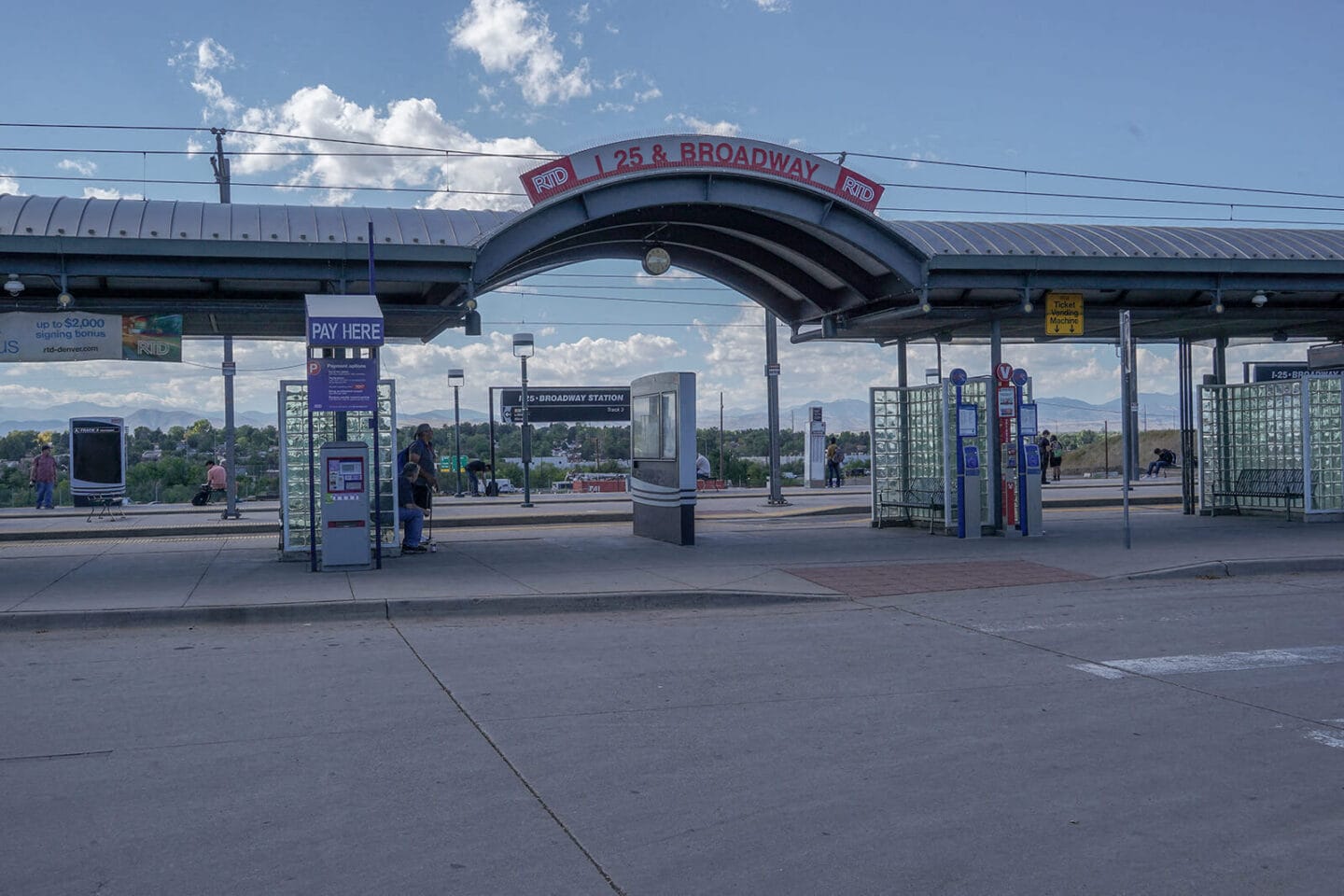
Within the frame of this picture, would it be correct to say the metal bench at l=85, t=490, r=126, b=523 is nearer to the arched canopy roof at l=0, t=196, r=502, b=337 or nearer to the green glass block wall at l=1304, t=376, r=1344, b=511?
the arched canopy roof at l=0, t=196, r=502, b=337

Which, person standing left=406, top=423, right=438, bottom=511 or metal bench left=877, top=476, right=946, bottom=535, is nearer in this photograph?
person standing left=406, top=423, right=438, bottom=511

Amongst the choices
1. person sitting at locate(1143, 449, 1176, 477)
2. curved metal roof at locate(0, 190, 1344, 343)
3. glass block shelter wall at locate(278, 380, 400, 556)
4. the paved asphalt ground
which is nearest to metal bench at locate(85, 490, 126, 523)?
curved metal roof at locate(0, 190, 1344, 343)

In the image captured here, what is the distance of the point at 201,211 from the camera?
48.7ft

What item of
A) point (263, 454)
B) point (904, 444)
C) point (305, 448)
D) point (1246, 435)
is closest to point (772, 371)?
point (904, 444)

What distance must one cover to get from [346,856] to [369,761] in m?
1.46

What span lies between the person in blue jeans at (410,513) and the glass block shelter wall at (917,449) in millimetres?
8263

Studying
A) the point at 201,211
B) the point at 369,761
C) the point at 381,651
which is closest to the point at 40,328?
the point at 201,211

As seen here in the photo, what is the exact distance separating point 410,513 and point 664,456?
4.03 meters

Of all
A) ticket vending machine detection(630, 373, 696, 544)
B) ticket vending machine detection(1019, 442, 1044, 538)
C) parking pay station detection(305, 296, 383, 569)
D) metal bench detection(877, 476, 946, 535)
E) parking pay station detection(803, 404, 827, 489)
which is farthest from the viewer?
parking pay station detection(803, 404, 827, 489)

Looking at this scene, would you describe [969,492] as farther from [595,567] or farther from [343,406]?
[343,406]

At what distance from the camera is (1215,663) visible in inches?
351

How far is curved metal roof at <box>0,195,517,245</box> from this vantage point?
14320 millimetres

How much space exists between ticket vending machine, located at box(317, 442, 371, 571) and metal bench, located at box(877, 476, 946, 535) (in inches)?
375

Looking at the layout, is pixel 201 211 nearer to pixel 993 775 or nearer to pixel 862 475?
pixel 993 775
